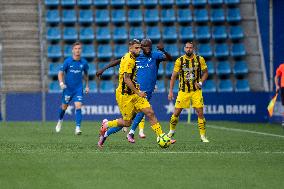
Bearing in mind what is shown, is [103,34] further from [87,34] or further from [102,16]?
[102,16]

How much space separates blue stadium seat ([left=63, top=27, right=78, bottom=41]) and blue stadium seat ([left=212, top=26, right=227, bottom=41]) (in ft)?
18.4

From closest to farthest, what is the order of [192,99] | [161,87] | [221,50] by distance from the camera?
[192,99] → [161,87] → [221,50]

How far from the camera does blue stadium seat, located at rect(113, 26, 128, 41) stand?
32.3 meters

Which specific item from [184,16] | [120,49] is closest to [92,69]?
[120,49]

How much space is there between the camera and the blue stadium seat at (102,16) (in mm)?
32750

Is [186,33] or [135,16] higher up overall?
[135,16]

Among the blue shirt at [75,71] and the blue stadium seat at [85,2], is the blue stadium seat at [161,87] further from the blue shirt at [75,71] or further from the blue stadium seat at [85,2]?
the blue shirt at [75,71]

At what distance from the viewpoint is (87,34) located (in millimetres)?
32594

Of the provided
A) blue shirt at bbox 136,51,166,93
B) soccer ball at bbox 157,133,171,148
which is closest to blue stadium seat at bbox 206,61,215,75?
blue shirt at bbox 136,51,166,93

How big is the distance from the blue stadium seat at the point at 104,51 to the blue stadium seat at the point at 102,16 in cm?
111

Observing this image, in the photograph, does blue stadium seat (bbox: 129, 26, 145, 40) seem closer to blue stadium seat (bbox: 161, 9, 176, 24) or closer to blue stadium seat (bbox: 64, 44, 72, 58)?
blue stadium seat (bbox: 161, 9, 176, 24)

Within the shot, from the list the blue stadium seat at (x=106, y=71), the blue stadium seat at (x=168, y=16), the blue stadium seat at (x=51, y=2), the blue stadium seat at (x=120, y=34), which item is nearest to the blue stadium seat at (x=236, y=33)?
the blue stadium seat at (x=168, y=16)

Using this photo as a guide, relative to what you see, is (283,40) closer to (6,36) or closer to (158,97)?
(158,97)

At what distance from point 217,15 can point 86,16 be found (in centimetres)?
539
